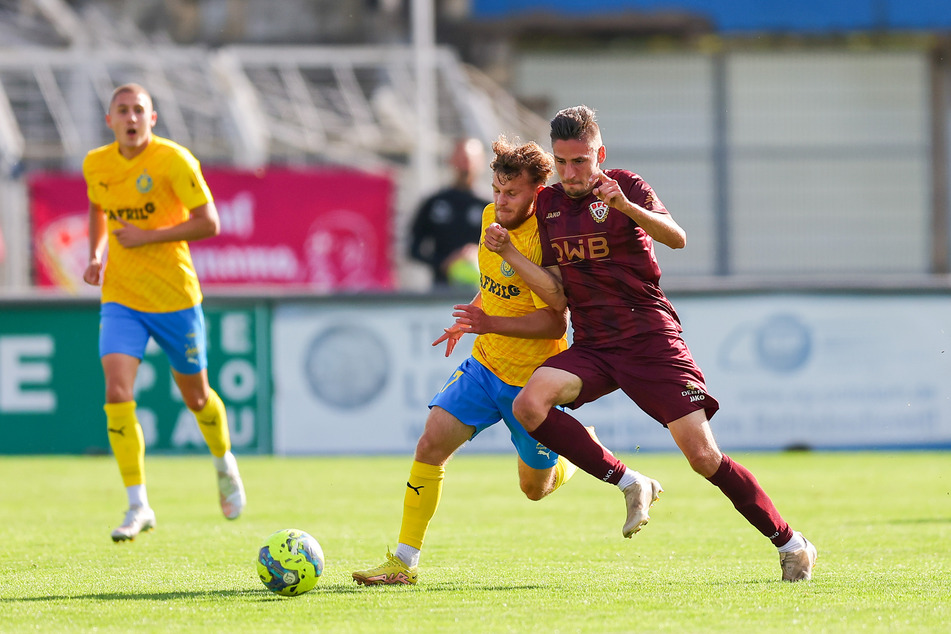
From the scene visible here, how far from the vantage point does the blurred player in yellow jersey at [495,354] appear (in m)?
5.98

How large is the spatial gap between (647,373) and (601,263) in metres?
0.49

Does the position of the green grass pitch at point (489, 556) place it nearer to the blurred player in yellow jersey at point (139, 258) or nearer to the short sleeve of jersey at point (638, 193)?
A: the blurred player in yellow jersey at point (139, 258)

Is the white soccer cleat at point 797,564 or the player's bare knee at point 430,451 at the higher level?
the player's bare knee at point 430,451

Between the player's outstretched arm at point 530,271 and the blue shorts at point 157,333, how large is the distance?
2429 mm

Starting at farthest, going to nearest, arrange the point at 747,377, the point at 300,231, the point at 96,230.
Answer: the point at 300,231 → the point at 747,377 → the point at 96,230

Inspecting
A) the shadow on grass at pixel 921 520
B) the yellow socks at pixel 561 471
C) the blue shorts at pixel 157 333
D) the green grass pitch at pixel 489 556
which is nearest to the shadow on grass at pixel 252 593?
the green grass pitch at pixel 489 556

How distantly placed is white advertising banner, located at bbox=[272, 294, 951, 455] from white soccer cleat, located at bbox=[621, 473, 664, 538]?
6.17 metres

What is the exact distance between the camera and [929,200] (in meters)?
25.1

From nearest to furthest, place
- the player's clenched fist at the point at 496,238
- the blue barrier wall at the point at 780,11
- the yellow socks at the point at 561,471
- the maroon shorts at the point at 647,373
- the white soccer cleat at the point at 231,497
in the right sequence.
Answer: the player's clenched fist at the point at 496,238 < the maroon shorts at the point at 647,373 < the yellow socks at the point at 561,471 < the white soccer cleat at the point at 231,497 < the blue barrier wall at the point at 780,11

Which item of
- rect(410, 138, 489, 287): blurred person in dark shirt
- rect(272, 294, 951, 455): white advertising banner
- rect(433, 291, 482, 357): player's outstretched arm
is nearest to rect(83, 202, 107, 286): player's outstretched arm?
rect(433, 291, 482, 357): player's outstretched arm

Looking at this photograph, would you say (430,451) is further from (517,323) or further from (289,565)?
(289,565)

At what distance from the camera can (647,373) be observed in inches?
234

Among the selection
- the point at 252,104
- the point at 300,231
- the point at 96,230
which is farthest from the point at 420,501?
the point at 252,104

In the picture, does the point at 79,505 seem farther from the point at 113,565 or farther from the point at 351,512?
the point at 113,565
